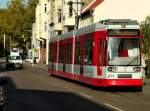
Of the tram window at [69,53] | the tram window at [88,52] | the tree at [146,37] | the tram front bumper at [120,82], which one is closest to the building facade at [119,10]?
the tree at [146,37]

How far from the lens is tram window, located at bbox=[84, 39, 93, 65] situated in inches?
1087

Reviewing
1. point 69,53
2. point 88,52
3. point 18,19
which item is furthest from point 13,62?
point 18,19

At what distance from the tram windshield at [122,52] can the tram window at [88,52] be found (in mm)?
1994

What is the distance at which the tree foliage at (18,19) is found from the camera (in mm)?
130250

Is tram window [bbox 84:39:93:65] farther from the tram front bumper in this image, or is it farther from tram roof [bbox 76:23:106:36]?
the tram front bumper

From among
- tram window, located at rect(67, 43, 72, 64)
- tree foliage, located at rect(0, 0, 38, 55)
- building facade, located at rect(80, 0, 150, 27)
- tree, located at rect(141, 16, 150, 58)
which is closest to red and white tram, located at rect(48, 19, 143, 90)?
tram window, located at rect(67, 43, 72, 64)

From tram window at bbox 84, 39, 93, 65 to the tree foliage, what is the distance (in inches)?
3975

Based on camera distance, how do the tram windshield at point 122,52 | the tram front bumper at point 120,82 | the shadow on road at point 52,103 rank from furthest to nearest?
the tram windshield at point 122,52
the tram front bumper at point 120,82
the shadow on road at point 52,103

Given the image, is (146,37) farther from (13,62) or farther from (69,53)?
(13,62)

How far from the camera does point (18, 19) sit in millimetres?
129750

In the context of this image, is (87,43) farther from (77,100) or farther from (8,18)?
(8,18)

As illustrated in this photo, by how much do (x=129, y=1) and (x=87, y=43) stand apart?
30796 mm

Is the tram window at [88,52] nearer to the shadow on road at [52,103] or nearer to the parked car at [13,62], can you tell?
the shadow on road at [52,103]

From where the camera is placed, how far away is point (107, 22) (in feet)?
86.0
